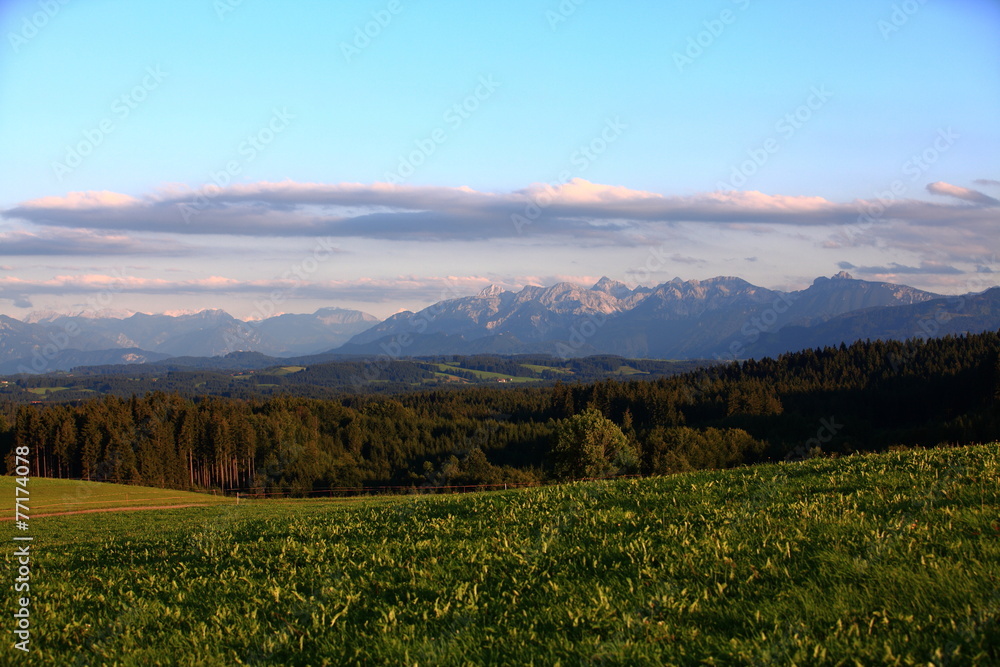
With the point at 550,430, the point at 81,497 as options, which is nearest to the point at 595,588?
the point at 81,497

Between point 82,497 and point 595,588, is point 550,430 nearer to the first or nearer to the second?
point 82,497

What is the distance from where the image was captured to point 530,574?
10281 millimetres

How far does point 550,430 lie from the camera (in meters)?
151

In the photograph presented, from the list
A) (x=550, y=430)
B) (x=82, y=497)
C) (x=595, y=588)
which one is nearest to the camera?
(x=595, y=588)

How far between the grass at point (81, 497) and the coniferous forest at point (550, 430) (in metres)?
26.3

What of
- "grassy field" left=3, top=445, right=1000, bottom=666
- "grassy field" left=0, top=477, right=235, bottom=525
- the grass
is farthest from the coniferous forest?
"grassy field" left=3, top=445, right=1000, bottom=666

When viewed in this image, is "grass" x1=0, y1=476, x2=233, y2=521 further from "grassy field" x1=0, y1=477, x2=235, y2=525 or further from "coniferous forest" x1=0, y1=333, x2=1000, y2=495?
"coniferous forest" x1=0, y1=333, x2=1000, y2=495

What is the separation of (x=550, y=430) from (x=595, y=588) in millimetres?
143286

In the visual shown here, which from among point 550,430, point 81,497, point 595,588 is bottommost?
point 550,430

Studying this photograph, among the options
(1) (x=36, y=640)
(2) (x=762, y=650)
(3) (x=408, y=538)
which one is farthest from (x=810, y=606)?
(1) (x=36, y=640)

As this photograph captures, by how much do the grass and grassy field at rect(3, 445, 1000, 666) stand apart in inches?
1664

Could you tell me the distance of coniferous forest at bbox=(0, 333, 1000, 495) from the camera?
10431cm

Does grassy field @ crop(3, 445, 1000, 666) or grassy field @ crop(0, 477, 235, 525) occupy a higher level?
grassy field @ crop(3, 445, 1000, 666)

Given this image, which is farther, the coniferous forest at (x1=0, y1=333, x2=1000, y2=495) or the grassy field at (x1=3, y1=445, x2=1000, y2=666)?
the coniferous forest at (x1=0, y1=333, x2=1000, y2=495)
